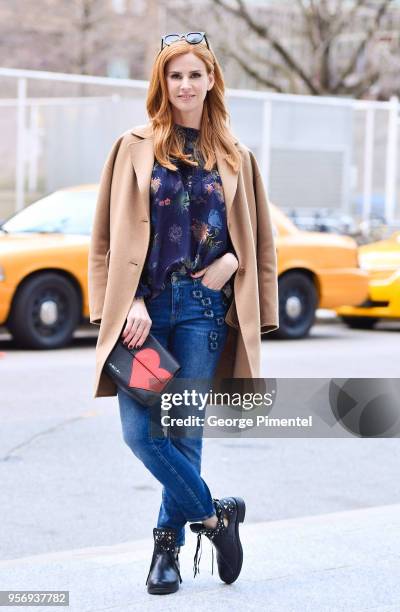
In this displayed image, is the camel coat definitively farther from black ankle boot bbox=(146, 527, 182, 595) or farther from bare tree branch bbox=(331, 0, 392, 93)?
bare tree branch bbox=(331, 0, 392, 93)

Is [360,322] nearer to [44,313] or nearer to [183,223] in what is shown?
[44,313]

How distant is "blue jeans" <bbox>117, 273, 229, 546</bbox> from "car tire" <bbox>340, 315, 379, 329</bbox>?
10.4 meters

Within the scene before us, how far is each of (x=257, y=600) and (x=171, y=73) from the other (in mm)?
1699

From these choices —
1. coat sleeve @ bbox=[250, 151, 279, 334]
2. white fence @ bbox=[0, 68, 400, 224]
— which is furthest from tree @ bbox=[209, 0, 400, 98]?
coat sleeve @ bbox=[250, 151, 279, 334]

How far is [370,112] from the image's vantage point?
18.6 m

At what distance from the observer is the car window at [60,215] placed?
11.5 metres

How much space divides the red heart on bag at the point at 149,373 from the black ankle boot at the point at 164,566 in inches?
21.7

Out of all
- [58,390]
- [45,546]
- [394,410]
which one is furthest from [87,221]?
[394,410]

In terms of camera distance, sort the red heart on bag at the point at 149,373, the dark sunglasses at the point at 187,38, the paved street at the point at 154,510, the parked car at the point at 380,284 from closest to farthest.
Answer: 1. the red heart on bag at the point at 149,373
2. the dark sunglasses at the point at 187,38
3. the paved street at the point at 154,510
4. the parked car at the point at 380,284

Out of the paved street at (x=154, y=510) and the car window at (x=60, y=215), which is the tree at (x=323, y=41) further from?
the paved street at (x=154, y=510)

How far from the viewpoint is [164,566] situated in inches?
153

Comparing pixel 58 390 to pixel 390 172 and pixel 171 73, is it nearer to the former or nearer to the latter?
pixel 171 73

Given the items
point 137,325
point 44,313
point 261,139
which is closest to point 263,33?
point 261,139

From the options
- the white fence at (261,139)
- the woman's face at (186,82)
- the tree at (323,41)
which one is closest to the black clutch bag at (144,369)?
the woman's face at (186,82)
